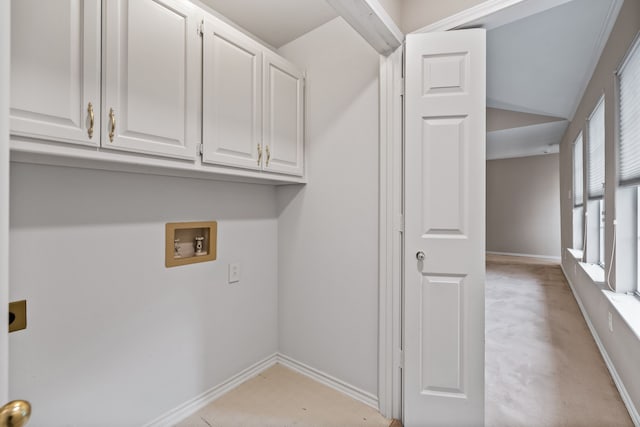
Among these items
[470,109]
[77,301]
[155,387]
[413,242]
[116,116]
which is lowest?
[155,387]

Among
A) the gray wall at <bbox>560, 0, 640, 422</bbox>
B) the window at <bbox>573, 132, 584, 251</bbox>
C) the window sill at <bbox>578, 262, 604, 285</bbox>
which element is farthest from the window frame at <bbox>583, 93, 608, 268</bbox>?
the window at <bbox>573, 132, 584, 251</bbox>

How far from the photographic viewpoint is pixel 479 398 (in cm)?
150

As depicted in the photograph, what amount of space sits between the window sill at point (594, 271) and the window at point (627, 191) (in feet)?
1.57

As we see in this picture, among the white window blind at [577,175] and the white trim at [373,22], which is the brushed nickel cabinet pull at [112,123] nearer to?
the white trim at [373,22]

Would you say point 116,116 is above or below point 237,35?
below

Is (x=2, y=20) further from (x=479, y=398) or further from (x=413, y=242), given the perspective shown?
(x=479, y=398)

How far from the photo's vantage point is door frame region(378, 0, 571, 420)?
1.65m

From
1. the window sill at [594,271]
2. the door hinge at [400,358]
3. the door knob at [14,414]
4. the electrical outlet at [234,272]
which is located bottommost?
the door hinge at [400,358]

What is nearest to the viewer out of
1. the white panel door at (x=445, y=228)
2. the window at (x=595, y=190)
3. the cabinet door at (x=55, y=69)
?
the cabinet door at (x=55, y=69)

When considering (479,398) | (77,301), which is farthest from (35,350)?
(479,398)

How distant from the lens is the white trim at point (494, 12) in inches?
53.3

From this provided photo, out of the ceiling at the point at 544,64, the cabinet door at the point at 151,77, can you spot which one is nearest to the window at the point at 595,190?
the ceiling at the point at 544,64

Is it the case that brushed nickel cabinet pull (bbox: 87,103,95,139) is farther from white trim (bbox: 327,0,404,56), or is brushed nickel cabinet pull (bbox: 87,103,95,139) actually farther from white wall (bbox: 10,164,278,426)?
white trim (bbox: 327,0,404,56)

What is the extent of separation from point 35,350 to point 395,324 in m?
1.68
